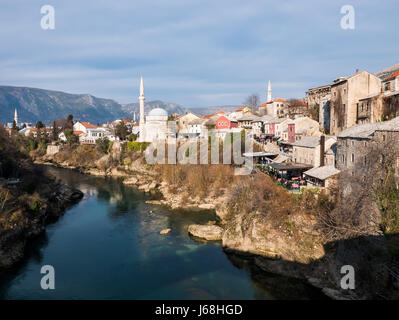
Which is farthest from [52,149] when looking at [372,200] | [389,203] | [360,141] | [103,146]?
[389,203]

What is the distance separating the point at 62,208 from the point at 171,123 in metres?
31.0

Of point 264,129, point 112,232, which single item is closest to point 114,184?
point 112,232

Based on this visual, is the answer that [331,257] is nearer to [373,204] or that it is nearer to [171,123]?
[373,204]

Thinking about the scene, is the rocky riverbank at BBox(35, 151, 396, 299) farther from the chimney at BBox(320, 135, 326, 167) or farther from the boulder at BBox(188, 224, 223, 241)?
the chimney at BBox(320, 135, 326, 167)

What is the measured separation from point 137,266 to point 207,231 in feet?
18.1

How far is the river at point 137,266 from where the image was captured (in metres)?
13.4

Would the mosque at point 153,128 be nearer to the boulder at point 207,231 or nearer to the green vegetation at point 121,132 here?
the green vegetation at point 121,132

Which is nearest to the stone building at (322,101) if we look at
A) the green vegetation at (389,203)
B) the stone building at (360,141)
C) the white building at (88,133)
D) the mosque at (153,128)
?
the stone building at (360,141)

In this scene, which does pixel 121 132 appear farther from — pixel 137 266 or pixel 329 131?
pixel 137 266

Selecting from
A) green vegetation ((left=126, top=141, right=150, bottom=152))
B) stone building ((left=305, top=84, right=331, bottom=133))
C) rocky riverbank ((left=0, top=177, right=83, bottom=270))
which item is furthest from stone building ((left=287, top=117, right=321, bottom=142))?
green vegetation ((left=126, top=141, right=150, bottom=152))

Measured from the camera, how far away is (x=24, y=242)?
18297 mm

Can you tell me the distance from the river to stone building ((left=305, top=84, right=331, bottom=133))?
632 inches

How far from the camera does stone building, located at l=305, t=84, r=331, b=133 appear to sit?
3061 cm

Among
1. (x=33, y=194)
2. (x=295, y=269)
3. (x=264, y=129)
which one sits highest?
(x=264, y=129)
